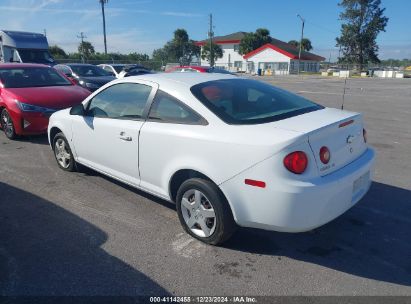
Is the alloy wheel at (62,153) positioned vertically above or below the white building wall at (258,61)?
below

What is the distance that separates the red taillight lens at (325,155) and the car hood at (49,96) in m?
5.73

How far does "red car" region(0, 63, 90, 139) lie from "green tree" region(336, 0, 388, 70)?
7062 cm

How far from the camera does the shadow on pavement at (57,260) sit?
109 inches

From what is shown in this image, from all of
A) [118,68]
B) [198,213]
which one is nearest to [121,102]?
[198,213]

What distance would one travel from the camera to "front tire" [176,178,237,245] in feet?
10.3

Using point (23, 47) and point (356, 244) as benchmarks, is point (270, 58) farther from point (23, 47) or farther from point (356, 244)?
point (356, 244)

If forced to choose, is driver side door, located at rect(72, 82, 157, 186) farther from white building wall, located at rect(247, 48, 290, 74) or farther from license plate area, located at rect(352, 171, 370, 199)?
white building wall, located at rect(247, 48, 290, 74)

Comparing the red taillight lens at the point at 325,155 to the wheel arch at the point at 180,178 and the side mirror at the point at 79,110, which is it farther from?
the side mirror at the point at 79,110

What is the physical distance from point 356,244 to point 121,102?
290 cm

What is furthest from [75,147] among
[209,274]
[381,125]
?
[381,125]

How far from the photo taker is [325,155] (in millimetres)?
2934

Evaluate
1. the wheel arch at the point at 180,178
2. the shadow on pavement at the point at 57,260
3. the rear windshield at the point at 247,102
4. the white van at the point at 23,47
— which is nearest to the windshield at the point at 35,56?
the white van at the point at 23,47

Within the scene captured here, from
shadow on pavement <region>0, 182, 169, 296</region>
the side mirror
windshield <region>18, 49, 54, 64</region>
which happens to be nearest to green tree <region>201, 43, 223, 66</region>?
windshield <region>18, 49, 54, 64</region>

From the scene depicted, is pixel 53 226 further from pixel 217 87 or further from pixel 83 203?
pixel 217 87
